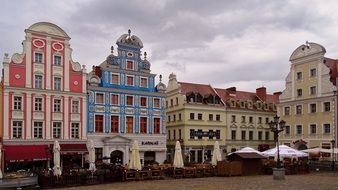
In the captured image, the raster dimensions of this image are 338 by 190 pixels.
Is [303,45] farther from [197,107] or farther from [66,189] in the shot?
[66,189]

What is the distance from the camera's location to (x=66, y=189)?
21.7 m

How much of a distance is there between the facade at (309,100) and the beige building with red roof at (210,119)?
15.8ft

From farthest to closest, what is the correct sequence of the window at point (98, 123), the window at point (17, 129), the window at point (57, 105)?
the window at point (98, 123), the window at point (57, 105), the window at point (17, 129)

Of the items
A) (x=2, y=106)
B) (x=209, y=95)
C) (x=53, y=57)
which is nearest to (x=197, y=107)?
(x=209, y=95)

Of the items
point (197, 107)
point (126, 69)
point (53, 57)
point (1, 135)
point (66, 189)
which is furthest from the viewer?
point (197, 107)

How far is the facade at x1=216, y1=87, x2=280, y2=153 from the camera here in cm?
5262

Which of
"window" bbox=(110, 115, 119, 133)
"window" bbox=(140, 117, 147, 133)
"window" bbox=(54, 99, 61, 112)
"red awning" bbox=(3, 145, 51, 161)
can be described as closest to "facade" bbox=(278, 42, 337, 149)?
"window" bbox=(140, 117, 147, 133)

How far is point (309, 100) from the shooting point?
1848 inches

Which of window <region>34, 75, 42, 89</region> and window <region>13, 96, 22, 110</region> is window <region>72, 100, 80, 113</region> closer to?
window <region>34, 75, 42, 89</region>

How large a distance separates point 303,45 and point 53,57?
89.4ft

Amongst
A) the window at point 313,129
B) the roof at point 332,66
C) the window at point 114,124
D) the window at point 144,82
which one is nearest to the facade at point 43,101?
the window at point 114,124

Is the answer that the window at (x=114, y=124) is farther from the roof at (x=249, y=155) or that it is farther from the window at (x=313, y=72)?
the window at (x=313, y=72)

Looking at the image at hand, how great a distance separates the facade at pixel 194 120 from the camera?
48.9 metres

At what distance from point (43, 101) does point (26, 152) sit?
4704 millimetres
